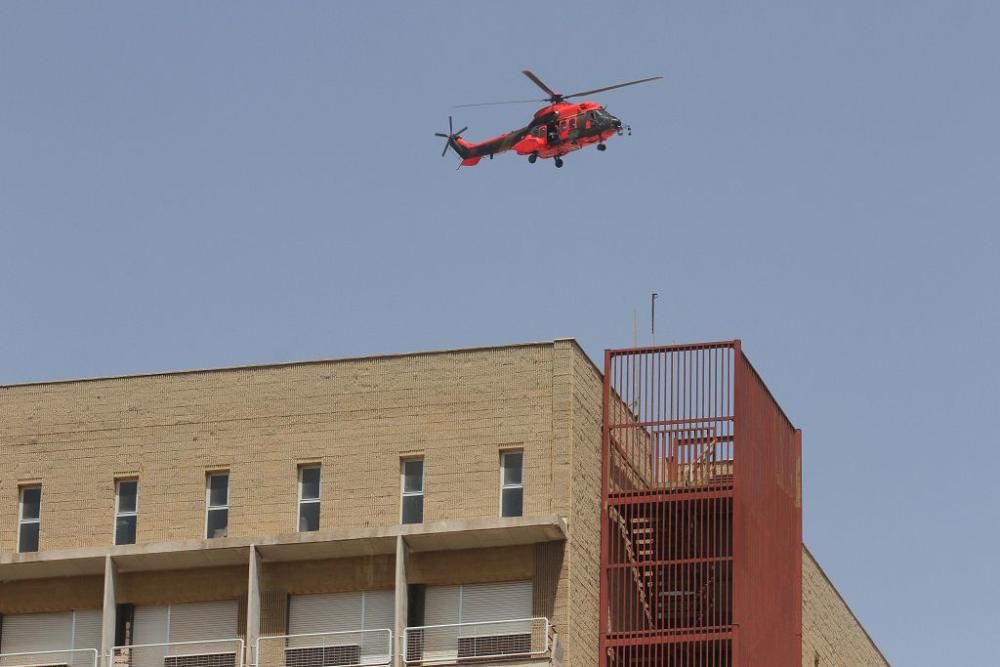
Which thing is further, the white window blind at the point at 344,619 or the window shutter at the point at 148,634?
the window shutter at the point at 148,634

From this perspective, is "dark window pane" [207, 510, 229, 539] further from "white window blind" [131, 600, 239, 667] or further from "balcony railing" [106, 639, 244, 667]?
"balcony railing" [106, 639, 244, 667]

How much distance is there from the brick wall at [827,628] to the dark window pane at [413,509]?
16.0m

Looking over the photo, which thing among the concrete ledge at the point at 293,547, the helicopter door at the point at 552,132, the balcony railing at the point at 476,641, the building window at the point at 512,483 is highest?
the helicopter door at the point at 552,132

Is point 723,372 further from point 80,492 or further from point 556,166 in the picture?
point 556,166

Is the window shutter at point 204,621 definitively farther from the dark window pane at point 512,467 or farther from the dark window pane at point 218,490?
the dark window pane at point 512,467

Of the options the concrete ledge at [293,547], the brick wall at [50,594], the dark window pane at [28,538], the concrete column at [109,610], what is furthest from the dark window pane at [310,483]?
the dark window pane at [28,538]

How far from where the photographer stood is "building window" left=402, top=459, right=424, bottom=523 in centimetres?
5903

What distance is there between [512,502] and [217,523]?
7.43m

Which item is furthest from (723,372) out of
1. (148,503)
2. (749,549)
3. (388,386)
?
(148,503)

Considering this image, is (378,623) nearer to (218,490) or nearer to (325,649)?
(325,649)

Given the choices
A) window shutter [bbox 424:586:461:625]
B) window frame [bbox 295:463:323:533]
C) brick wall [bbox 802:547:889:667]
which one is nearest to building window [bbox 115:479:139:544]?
window frame [bbox 295:463:323:533]

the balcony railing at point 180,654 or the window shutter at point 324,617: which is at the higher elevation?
the window shutter at point 324,617

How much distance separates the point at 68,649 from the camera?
6038cm

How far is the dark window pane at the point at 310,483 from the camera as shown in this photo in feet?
197
